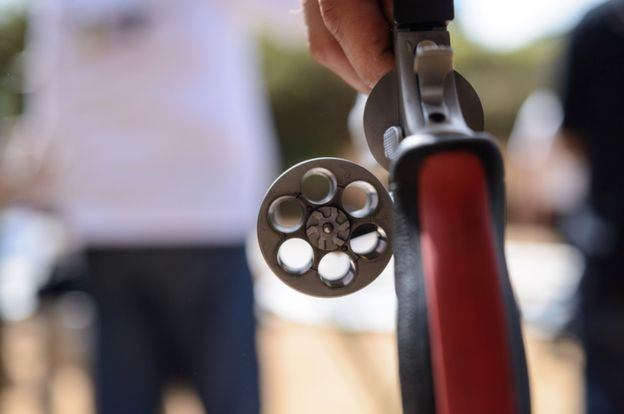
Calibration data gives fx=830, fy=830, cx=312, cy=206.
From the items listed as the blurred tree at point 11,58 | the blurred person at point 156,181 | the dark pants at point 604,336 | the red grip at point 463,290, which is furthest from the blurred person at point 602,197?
the red grip at point 463,290

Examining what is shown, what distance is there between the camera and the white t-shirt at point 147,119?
1.25 meters

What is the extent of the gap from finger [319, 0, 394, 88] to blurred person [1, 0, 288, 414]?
81 cm

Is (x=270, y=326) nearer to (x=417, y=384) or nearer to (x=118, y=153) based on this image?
(x=118, y=153)

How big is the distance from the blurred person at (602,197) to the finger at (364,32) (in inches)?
41.9

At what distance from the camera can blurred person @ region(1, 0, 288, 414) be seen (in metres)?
1.26

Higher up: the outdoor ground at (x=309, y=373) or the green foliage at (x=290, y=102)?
the green foliage at (x=290, y=102)

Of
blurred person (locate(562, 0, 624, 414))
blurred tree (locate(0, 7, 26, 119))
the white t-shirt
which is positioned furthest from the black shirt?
blurred tree (locate(0, 7, 26, 119))

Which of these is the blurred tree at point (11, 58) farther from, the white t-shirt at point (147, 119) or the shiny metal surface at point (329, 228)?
the shiny metal surface at point (329, 228)

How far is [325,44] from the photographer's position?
527 millimetres

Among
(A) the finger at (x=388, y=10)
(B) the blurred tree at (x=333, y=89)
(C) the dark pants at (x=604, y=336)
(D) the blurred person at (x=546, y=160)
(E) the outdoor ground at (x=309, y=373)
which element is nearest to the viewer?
(A) the finger at (x=388, y=10)

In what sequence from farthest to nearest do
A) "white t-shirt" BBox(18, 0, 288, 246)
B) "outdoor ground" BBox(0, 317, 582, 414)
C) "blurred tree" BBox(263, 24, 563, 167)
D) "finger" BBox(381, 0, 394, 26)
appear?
"outdoor ground" BBox(0, 317, 582, 414)
"white t-shirt" BBox(18, 0, 288, 246)
"blurred tree" BBox(263, 24, 563, 167)
"finger" BBox(381, 0, 394, 26)

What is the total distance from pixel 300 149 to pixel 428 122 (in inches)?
108

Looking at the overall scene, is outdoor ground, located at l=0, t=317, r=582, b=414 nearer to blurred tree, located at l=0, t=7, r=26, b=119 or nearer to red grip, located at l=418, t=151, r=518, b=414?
blurred tree, located at l=0, t=7, r=26, b=119

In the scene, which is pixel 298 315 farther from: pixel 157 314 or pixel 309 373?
pixel 157 314
